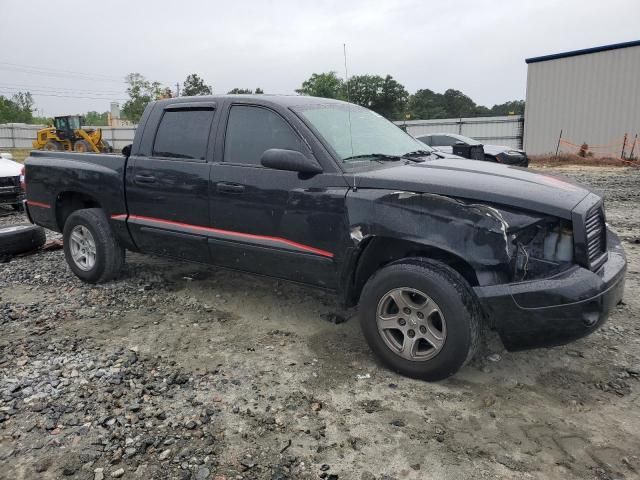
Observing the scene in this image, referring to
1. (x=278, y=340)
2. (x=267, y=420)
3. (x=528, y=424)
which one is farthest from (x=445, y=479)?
(x=278, y=340)

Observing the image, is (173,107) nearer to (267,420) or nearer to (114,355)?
(114,355)

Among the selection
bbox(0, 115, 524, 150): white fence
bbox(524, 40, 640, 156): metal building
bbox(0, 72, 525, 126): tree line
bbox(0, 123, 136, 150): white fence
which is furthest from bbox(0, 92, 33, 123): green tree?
bbox(524, 40, 640, 156): metal building

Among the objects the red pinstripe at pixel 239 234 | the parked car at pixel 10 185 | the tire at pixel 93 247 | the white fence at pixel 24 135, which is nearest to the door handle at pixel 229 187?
the red pinstripe at pixel 239 234

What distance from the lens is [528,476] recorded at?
2.36m

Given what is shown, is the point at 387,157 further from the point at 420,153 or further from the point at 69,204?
the point at 69,204

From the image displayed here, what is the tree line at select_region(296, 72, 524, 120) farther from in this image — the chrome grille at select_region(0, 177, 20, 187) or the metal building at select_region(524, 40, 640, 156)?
the chrome grille at select_region(0, 177, 20, 187)

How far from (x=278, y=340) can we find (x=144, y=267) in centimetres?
251

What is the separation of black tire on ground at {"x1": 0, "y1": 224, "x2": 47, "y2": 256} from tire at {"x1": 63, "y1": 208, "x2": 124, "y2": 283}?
1.36 metres

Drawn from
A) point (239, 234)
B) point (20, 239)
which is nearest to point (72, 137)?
point (20, 239)

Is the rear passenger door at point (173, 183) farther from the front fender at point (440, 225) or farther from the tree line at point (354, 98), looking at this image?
the tree line at point (354, 98)

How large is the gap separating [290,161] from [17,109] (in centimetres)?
7158

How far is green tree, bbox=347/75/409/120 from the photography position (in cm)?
5091

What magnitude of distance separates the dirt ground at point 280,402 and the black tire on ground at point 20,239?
1.81 meters

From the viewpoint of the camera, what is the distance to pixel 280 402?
301 cm
